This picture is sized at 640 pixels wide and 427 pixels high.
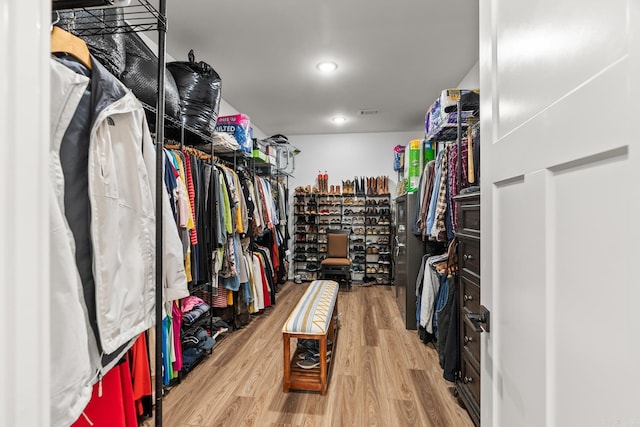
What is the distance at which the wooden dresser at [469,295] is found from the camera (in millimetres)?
1690

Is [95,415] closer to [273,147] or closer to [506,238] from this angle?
[506,238]

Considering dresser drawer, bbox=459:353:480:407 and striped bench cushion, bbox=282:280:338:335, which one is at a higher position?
striped bench cushion, bbox=282:280:338:335

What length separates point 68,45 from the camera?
83cm

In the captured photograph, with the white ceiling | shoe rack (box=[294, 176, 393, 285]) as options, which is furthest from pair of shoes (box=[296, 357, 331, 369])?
shoe rack (box=[294, 176, 393, 285])

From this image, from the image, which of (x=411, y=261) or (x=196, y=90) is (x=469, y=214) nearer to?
(x=411, y=261)

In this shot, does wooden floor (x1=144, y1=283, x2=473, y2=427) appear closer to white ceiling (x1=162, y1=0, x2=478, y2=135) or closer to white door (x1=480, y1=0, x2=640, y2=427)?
white door (x1=480, y1=0, x2=640, y2=427)

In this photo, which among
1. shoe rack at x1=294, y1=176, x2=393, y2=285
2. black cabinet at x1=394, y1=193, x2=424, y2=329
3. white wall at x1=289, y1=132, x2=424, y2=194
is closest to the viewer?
black cabinet at x1=394, y1=193, x2=424, y2=329

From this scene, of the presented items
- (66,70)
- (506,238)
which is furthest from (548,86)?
(66,70)

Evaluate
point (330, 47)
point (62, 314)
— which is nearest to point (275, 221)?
point (330, 47)

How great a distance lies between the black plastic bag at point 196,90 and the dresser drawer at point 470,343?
2.27 metres

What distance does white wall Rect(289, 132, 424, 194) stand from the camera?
18.3 feet

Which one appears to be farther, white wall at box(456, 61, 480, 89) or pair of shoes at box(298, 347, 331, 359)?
white wall at box(456, 61, 480, 89)

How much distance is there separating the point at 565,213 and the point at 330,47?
→ 2626mm

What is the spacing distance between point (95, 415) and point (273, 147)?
3.94 meters
